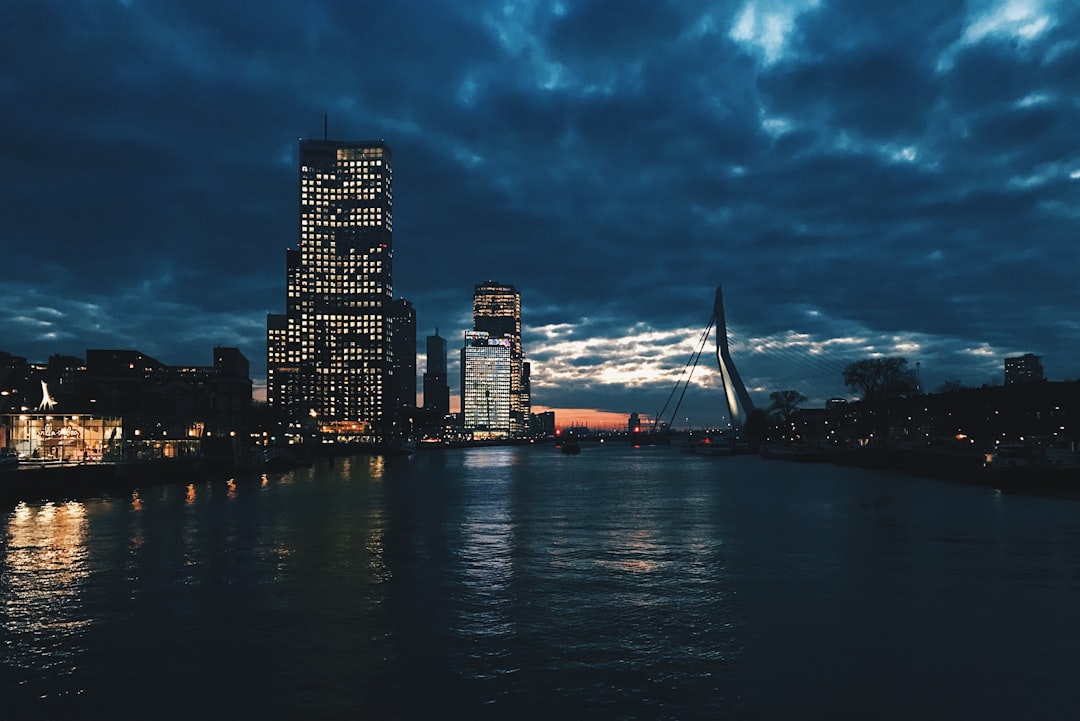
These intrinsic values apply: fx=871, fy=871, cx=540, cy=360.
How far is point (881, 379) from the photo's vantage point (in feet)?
537

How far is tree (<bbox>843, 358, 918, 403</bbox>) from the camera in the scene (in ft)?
522

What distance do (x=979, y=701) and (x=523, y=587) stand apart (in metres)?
13.4

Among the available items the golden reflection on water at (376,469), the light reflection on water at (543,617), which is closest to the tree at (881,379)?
the golden reflection on water at (376,469)

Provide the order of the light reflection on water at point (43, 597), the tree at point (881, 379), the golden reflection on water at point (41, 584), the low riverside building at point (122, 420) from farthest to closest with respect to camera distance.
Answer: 1. the tree at point (881, 379)
2. the low riverside building at point (122, 420)
3. the golden reflection on water at point (41, 584)
4. the light reflection on water at point (43, 597)

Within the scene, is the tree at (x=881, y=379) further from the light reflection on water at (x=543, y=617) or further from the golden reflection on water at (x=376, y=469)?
the light reflection on water at (x=543, y=617)

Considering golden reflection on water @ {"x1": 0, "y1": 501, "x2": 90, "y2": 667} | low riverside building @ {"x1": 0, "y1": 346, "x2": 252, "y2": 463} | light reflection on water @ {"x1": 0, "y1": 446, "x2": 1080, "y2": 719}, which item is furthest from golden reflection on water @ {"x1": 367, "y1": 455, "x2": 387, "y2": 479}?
→ light reflection on water @ {"x1": 0, "y1": 446, "x2": 1080, "y2": 719}

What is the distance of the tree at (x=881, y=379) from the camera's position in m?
159

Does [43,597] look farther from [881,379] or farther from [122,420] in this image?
[881,379]

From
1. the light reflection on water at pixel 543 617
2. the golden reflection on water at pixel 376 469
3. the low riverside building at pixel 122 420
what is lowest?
the light reflection on water at pixel 543 617

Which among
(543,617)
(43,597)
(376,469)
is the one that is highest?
(376,469)

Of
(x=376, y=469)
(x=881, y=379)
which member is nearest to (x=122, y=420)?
(x=376, y=469)

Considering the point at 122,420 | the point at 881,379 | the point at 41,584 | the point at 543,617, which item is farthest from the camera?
the point at 881,379

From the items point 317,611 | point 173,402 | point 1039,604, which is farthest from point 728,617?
point 173,402

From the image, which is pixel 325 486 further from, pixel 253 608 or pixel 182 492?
pixel 253 608
